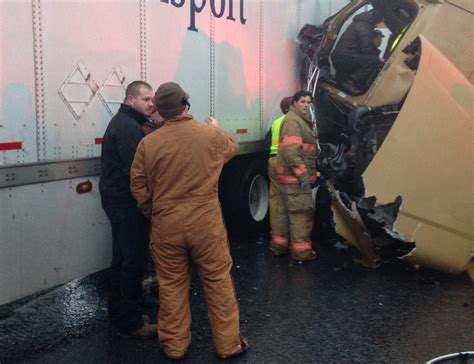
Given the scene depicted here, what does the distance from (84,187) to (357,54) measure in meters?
3.50

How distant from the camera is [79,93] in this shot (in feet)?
12.6

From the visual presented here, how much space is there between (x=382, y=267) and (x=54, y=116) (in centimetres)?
333

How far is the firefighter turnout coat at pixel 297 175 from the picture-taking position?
546cm

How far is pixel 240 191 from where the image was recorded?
20.5 feet

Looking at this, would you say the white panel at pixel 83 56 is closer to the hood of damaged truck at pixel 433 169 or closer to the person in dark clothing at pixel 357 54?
the hood of damaged truck at pixel 433 169

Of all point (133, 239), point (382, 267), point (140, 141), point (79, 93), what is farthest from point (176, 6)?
point (382, 267)

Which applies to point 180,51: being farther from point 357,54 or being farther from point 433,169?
point 433,169

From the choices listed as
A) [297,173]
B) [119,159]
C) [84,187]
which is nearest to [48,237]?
[84,187]

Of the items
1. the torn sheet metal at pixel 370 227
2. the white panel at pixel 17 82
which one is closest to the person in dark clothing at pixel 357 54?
the torn sheet metal at pixel 370 227

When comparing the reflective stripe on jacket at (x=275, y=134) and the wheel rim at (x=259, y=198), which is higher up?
the reflective stripe on jacket at (x=275, y=134)

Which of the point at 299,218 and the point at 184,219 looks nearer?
the point at 184,219

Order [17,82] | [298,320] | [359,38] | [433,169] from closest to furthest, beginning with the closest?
[17,82] → [298,320] → [433,169] → [359,38]

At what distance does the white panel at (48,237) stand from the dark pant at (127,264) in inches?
13.4

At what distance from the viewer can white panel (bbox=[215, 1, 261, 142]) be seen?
17.6 ft
